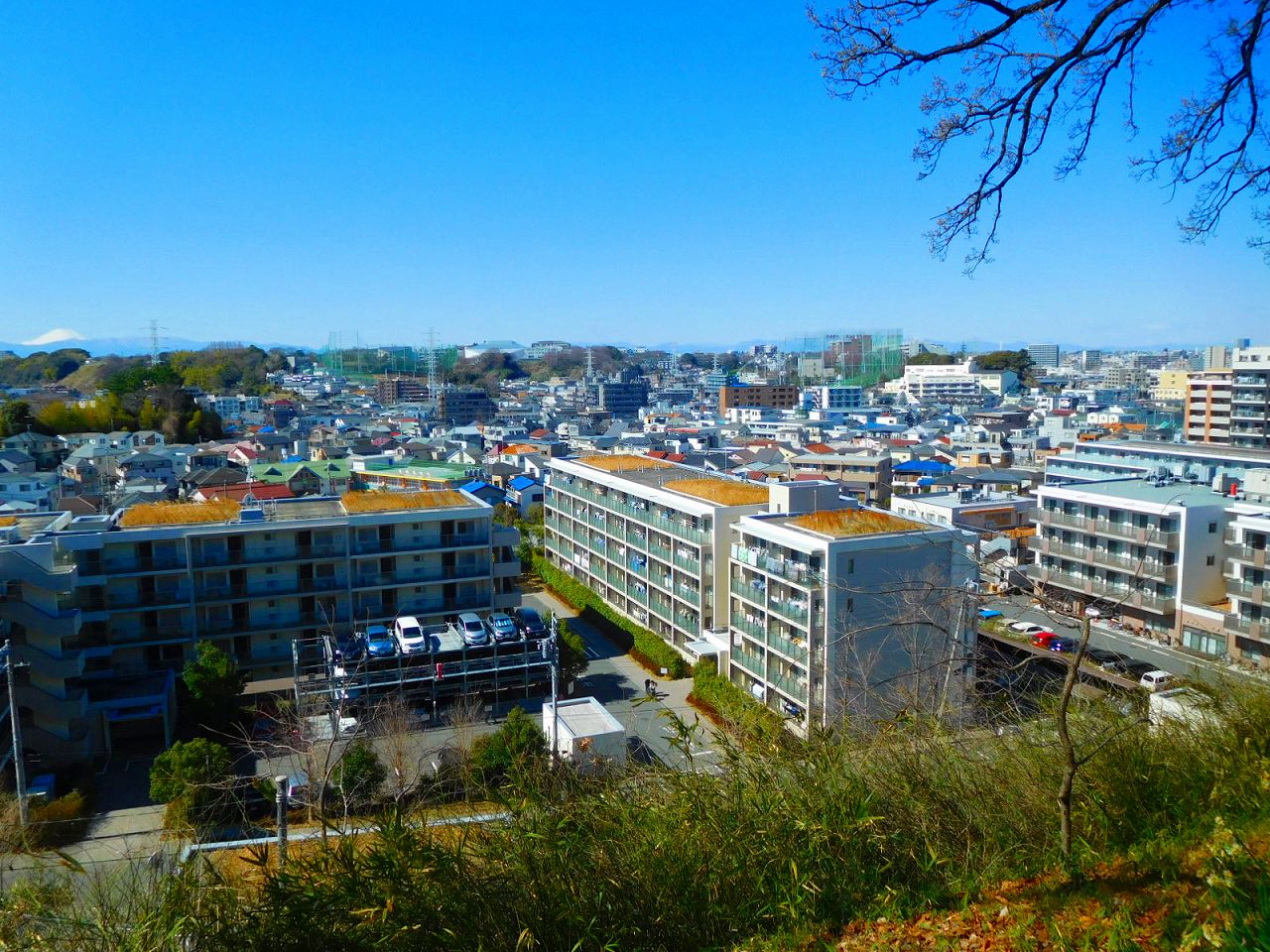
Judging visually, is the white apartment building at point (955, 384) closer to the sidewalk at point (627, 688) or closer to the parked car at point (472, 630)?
the sidewalk at point (627, 688)

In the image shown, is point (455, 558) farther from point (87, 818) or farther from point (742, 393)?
point (742, 393)

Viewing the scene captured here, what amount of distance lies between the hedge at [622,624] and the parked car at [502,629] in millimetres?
1793

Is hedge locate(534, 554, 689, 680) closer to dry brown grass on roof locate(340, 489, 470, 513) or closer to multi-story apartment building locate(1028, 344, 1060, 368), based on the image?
dry brown grass on roof locate(340, 489, 470, 513)

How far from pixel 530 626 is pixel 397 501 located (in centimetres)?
204

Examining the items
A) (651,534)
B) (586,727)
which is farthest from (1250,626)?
(586,727)

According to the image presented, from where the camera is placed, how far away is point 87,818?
611cm

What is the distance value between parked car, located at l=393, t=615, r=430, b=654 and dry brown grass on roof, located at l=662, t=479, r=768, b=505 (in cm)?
332

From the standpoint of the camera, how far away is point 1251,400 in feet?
67.9

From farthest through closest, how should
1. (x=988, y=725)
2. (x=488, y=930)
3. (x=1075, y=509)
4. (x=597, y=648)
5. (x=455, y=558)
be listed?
(x=1075, y=509) < (x=597, y=648) < (x=455, y=558) < (x=988, y=725) < (x=488, y=930)

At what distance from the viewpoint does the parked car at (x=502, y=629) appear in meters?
8.41

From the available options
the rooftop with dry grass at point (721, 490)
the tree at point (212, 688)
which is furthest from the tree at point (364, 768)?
the rooftop with dry grass at point (721, 490)

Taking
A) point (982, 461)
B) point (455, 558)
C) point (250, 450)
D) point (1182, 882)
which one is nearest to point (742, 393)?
point (982, 461)

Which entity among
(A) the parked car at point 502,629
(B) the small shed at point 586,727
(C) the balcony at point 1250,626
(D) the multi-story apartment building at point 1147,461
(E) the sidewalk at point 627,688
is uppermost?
(D) the multi-story apartment building at point 1147,461

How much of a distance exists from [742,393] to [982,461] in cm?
2304
